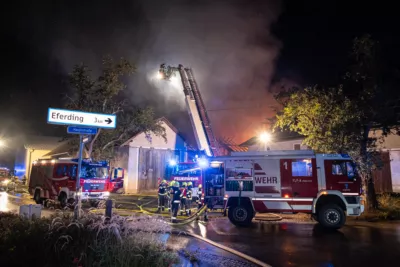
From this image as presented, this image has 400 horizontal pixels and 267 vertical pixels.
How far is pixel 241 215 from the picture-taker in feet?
35.8

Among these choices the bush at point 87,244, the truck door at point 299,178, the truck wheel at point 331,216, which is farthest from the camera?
the truck door at point 299,178

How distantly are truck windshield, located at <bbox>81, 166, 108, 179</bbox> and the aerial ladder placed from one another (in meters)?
5.37

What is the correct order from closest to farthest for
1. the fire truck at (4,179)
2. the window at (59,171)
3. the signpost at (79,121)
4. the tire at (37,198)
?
the signpost at (79,121)
the window at (59,171)
the tire at (37,198)
the fire truck at (4,179)

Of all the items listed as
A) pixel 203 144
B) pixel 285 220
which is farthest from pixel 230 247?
pixel 203 144

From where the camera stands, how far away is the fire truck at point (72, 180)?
14.8 meters

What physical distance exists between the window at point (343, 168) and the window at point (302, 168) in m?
0.82

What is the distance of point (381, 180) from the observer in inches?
797

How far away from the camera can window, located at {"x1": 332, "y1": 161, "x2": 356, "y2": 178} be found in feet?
34.4

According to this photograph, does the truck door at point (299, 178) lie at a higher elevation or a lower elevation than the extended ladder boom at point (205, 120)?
lower

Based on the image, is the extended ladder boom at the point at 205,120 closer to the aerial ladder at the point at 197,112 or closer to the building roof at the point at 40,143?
the aerial ladder at the point at 197,112

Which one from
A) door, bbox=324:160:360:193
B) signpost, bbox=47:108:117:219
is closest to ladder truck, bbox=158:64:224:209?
door, bbox=324:160:360:193

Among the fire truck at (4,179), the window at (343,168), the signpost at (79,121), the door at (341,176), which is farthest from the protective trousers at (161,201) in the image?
the fire truck at (4,179)

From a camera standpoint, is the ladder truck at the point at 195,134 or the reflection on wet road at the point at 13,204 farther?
the ladder truck at the point at 195,134

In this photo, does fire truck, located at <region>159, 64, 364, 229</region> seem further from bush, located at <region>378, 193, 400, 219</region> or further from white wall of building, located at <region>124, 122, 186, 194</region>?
white wall of building, located at <region>124, 122, 186, 194</region>
